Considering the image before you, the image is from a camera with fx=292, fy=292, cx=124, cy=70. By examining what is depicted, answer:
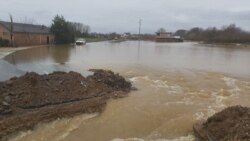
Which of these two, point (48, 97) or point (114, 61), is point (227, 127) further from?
point (114, 61)

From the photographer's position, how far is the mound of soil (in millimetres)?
6898

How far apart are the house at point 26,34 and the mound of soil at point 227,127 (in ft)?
121

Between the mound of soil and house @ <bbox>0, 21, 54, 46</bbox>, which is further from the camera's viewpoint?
house @ <bbox>0, 21, 54, 46</bbox>

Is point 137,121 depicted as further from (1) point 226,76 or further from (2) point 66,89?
(1) point 226,76

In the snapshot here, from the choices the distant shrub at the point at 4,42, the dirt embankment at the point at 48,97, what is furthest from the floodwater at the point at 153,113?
the distant shrub at the point at 4,42

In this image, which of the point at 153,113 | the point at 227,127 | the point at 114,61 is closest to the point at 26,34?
the point at 114,61

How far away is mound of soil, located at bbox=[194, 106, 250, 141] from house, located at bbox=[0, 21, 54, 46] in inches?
1457

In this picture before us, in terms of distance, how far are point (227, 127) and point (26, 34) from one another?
4174 cm

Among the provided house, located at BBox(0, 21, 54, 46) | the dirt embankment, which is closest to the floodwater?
the dirt embankment

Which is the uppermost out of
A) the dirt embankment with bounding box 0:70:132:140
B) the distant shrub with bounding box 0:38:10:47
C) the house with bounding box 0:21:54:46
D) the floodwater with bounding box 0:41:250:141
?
the house with bounding box 0:21:54:46

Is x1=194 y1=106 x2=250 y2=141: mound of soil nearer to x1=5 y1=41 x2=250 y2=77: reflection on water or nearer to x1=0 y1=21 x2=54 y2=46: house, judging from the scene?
x1=5 y1=41 x2=250 y2=77: reflection on water

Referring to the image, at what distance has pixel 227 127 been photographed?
24.7 ft

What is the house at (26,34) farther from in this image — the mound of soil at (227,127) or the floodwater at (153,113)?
the mound of soil at (227,127)

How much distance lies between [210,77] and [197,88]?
164 inches
